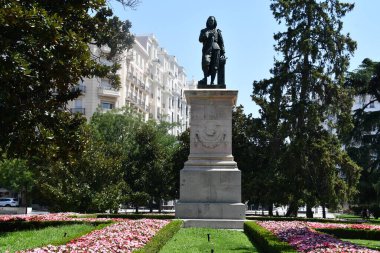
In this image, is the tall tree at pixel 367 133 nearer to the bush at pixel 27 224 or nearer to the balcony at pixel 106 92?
the bush at pixel 27 224

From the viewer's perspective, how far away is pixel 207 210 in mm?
16312

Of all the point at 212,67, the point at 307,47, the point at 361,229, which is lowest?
the point at 361,229

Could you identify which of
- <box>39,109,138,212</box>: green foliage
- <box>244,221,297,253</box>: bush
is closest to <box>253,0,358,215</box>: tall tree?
<box>39,109,138,212</box>: green foliage

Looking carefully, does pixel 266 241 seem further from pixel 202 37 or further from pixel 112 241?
pixel 202 37

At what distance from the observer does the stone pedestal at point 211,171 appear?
16.3 metres

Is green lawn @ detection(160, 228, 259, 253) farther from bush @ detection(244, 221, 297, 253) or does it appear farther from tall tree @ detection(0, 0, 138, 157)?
tall tree @ detection(0, 0, 138, 157)

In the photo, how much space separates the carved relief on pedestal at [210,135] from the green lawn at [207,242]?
141 inches

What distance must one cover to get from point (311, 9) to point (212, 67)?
13545 mm

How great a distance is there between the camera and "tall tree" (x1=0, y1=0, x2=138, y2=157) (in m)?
9.66

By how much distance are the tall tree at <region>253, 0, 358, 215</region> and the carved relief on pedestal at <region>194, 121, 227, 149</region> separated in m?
11.7

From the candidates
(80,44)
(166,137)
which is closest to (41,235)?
(80,44)

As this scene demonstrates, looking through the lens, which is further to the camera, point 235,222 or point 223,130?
point 223,130

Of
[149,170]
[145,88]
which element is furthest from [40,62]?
[145,88]

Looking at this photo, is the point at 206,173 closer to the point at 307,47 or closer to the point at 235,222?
the point at 235,222
